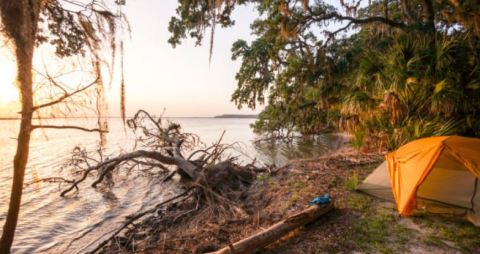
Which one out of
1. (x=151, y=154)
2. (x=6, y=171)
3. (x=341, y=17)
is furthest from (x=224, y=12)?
(x=6, y=171)

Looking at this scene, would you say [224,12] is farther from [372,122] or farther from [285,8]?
[372,122]

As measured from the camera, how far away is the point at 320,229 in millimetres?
4078

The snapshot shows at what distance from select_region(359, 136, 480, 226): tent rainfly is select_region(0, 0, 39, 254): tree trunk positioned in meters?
5.66

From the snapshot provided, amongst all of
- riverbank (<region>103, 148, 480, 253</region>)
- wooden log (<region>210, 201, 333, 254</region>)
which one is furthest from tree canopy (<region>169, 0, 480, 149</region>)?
wooden log (<region>210, 201, 333, 254</region>)

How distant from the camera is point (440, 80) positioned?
255 inches

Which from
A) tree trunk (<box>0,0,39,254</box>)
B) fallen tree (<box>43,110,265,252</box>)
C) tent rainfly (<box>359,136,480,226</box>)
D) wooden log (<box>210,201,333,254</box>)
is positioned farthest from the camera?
fallen tree (<box>43,110,265,252</box>)

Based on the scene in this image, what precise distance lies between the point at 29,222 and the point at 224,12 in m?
8.19

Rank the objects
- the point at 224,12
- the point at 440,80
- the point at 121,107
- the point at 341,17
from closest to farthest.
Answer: the point at 121,107
the point at 440,80
the point at 224,12
the point at 341,17

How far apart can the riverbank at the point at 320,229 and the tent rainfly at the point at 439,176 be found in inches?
10.3

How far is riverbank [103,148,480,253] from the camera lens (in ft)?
11.8

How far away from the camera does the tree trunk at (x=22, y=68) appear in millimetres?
2535

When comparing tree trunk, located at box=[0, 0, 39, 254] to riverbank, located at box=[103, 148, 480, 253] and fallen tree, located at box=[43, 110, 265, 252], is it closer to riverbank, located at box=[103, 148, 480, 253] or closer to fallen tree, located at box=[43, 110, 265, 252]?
riverbank, located at box=[103, 148, 480, 253]

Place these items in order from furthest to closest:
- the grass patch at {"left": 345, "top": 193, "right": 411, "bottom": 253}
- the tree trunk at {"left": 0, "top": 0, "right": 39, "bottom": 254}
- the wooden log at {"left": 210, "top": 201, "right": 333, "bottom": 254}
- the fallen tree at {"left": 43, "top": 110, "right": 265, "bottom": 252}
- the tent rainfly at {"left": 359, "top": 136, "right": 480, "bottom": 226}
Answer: the fallen tree at {"left": 43, "top": 110, "right": 265, "bottom": 252}
the tent rainfly at {"left": 359, "top": 136, "right": 480, "bottom": 226}
the grass patch at {"left": 345, "top": 193, "right": 411, "bottom": 253}
the wooden log at {"left": 210, "top": 201, "right": 333, "bottom": 254}
the tree trunk at {"left": 0, "top": 0, "right": 39, "bottom": 254}

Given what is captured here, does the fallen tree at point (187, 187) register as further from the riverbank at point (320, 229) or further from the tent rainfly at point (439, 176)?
the tent rainfly at point (439, 176)
